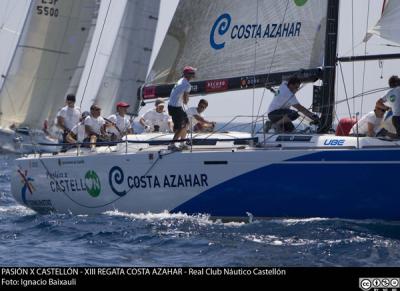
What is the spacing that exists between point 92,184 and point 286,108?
129 inches

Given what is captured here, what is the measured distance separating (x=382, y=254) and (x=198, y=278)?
287cm

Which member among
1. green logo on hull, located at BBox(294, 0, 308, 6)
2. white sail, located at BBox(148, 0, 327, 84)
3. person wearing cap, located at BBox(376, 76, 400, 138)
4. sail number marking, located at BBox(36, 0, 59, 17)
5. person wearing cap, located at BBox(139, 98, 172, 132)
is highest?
sail number marking, located at BBox(36, 0, 59, 17)

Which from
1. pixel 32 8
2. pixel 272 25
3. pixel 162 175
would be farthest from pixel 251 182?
pixel 32 8

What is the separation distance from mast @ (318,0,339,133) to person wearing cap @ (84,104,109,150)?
3.84 m

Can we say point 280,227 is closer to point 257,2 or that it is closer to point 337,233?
point 337,233

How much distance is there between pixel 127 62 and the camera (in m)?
28.1

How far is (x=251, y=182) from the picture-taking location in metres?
12.9

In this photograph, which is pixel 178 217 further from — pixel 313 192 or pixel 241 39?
pixel 241 39

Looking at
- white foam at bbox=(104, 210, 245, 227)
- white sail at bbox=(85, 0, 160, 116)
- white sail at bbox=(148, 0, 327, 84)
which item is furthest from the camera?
white sail at bbox=(85, 0, 160, 116)

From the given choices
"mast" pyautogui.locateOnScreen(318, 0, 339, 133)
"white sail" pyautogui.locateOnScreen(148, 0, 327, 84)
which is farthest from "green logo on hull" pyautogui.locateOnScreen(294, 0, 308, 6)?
"mast" pyautogui.locateOnScreen(318, 0, 339, 133)

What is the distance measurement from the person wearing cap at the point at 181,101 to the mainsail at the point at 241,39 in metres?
0.83

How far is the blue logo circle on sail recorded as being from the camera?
581 inches

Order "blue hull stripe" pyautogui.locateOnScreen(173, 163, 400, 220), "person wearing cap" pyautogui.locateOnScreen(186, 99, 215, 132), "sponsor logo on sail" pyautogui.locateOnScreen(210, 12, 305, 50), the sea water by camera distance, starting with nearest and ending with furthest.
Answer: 1. the sea water
2. "blue hull stripe" pyautogui.locateOnScreen(173, 163, 400, 220)
3. "sponsor logo on sail" pyautogui.locateOnScreen(210, 12, 305, 50)
4. "person wearing cap" pyautogui.locateOnScreen(186, 99, 215, 132)

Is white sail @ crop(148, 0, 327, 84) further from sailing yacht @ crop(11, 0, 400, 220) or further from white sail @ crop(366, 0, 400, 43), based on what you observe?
white sail @ crop(366, 0, 400, 43)
